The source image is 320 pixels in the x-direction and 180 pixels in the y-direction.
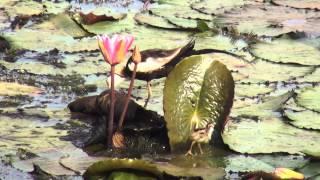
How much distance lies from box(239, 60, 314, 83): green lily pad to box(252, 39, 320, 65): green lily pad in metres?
0.05

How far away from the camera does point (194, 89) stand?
209 centimetres

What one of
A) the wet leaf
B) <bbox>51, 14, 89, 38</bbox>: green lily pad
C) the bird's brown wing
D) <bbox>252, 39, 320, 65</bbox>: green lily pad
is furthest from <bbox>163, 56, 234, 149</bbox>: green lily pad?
<bbox>51, 14, 89, 38</bbox>: green lily pad

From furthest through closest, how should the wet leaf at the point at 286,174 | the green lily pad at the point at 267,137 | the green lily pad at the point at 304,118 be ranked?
the green lily pad at the point at 304,118, the green lily pad at the point at 267,137, the wet leaf at the point at 286,174

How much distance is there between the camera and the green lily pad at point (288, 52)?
2.93m

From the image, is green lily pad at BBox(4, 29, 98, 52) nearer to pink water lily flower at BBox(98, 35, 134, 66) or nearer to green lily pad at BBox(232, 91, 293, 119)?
green lily pad at BBox(232, 91, 293, 119)

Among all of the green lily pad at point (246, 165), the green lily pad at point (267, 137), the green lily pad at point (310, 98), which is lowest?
the green lily pad at point (246, 165)

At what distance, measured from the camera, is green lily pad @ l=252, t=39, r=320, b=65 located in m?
2.93

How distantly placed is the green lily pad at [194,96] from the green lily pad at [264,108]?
20cm

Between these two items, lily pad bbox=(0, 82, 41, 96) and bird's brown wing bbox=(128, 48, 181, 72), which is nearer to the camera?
bird's brown wing bbox=(128, 48, 181, 72)

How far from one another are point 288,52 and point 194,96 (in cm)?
105

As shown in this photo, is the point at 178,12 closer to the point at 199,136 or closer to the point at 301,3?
the point at 301,3

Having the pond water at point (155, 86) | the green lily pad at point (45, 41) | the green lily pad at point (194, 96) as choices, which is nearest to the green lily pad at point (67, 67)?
the pond water at point (155, 86)

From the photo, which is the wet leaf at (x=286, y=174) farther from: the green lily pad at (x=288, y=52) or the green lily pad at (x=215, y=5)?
the green lily pad at (x=215, y=5)

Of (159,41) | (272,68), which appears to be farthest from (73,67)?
(272,68)
